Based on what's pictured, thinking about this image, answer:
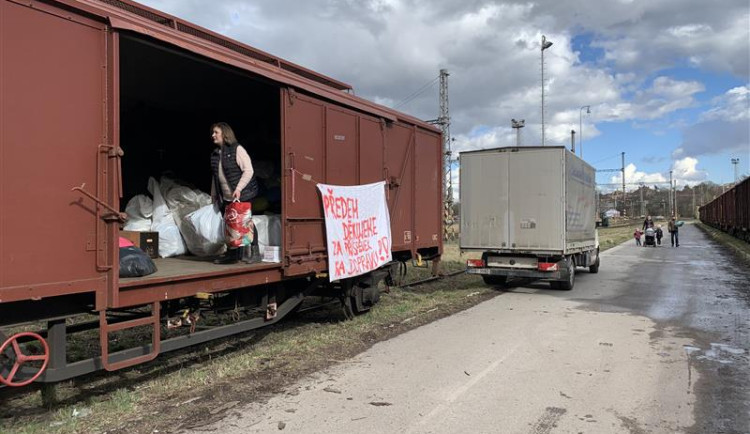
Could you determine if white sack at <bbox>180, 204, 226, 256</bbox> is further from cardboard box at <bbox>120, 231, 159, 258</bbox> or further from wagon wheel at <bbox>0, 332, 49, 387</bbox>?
wagon wheel at <bbox>0, 332, 49, 387</bbox>

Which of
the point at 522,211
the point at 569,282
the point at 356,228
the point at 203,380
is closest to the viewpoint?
the point at 203,380

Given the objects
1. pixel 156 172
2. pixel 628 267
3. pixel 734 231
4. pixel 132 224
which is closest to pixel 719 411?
pixel 132 224

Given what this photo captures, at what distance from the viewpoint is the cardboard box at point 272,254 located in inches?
239

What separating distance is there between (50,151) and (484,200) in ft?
32.6

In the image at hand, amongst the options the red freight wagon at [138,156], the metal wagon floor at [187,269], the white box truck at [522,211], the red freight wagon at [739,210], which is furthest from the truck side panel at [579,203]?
the red freight wagon at [739,210]

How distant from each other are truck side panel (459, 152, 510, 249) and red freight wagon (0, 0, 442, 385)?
355 cm

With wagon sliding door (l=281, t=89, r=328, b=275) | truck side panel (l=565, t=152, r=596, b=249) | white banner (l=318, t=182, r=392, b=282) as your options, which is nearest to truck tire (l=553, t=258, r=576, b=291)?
truck side panel (l=565, t=152, r=596, b=249)

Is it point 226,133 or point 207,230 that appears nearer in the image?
point 226,133

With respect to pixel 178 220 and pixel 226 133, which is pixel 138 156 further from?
pixel 226 133

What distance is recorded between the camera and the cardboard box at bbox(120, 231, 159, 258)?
606 cm

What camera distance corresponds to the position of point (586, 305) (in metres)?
10.0

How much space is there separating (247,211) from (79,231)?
2.00 meters

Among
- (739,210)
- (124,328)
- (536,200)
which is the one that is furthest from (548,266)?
(739,210)

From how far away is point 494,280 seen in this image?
13.2 m
